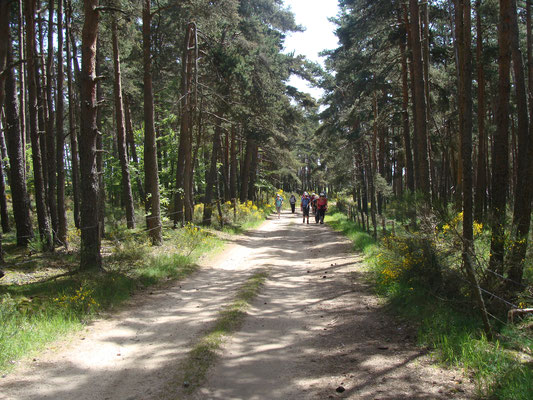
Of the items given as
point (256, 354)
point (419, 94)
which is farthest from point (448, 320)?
point (419, 94)

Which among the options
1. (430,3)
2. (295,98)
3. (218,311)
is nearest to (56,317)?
(218,311)

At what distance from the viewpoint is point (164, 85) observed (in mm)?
23188

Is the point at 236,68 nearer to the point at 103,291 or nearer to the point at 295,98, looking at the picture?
the point at 103,291

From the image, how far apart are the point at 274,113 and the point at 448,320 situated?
16690mm

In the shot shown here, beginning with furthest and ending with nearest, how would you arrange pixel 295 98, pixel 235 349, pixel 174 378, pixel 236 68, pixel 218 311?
pixel 295 98 → pixel 236 68 → pixel 218 311 → pixel 235 349 → pixel 174 378

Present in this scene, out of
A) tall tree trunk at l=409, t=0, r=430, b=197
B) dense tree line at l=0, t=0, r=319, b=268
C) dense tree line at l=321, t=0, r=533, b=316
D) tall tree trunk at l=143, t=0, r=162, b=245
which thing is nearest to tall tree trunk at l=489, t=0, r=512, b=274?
dense tree line at l=321, t=0, r=533, b=316

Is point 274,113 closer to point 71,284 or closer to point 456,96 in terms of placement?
point 456,96

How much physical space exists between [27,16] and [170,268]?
27.1 feet

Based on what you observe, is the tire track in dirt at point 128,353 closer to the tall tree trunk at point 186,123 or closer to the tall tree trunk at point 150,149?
the tall tree trunk at point 150,149

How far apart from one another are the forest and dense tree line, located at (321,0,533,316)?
0.14 ft

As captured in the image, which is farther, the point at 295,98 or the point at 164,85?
the point at 295,98

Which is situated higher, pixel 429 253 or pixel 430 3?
pixel 430 3

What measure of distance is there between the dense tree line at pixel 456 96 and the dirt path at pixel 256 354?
1.64 metres

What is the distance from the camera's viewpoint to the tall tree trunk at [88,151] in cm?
909
